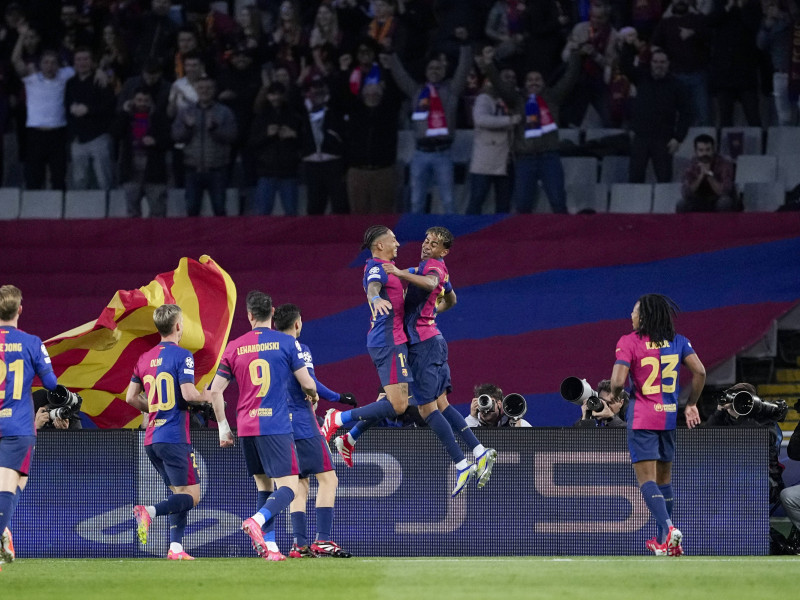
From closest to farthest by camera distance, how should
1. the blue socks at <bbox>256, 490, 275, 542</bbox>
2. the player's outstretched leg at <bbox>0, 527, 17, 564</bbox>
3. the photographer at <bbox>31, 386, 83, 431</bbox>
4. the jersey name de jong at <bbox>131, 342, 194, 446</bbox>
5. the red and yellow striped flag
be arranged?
the player's outstretched leg at <bbox>0, 527, 17, 564</bbox> → the blue socks at <bbox>256, 490, 275, 542</bbox> → the jersey name de jong at <bbox>131, 342, 194, 446</bbox> → the photographer at <bbox>31, 386, 83, 431</bbox> → the red and yellow striped flag

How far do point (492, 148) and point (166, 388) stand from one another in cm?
721

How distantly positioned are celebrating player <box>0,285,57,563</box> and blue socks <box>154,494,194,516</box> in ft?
3.85

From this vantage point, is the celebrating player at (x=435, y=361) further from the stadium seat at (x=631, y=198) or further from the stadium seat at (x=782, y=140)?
the stadium seat at (x=782, y=140)

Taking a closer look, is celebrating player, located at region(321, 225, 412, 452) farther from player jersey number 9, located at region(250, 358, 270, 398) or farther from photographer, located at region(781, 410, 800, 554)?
photographer, located at region(781, 410, 800, 554)

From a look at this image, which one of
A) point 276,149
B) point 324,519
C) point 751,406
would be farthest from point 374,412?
point 276,149

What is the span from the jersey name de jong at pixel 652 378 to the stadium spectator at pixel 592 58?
→ 744 centimetres

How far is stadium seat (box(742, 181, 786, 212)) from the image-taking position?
16094mm

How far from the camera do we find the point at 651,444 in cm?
980

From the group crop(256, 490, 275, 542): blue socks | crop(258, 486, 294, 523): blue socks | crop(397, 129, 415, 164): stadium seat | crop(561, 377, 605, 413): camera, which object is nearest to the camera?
crop(258, 486, 294, 523): blue socks

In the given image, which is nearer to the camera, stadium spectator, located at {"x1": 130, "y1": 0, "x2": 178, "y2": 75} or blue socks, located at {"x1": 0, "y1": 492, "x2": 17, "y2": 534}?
blue socks, located at {"x1": 0, "y1": 492, "x2": 17, "y2": 534}

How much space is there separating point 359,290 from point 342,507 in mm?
4317

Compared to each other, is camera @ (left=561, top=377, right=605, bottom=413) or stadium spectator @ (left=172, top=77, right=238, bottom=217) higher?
stadium spectator @ (left=172, top=77, right=238, bottom=217)

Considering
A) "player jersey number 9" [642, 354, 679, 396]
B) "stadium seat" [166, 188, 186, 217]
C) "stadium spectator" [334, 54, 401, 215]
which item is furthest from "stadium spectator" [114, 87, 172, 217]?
"player jersey number 9" [642, 354, 679, 396]

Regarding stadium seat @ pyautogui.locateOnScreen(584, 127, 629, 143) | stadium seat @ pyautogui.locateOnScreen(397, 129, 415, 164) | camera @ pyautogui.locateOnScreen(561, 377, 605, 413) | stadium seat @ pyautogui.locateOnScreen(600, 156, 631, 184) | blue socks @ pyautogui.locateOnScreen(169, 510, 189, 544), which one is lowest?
blue socks @ pyautogui.locateOnScreen(169, 510, 189, 544)
